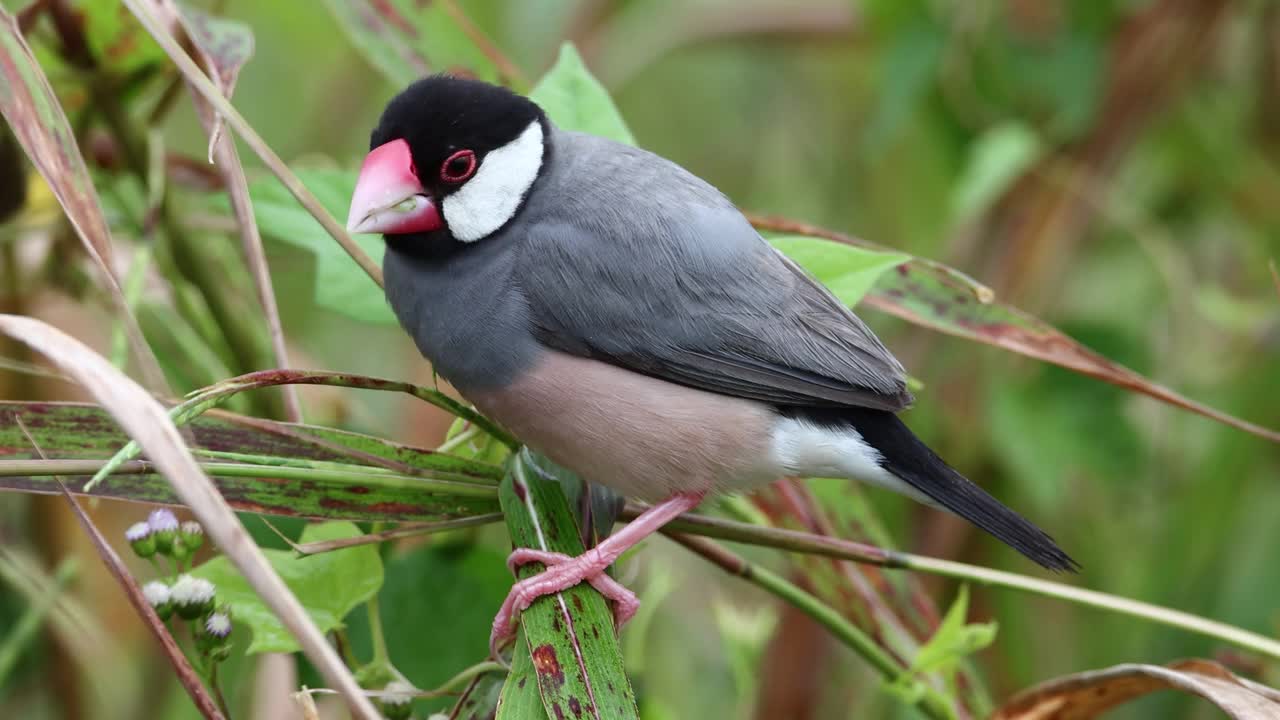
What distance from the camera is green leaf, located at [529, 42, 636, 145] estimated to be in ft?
4.55

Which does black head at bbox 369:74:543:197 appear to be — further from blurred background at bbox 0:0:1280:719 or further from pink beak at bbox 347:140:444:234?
blurred background at bbox 0:0:1280:719

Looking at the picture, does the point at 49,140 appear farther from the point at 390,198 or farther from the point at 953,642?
the point at 953,642

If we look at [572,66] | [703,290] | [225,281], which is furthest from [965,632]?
[225,281]

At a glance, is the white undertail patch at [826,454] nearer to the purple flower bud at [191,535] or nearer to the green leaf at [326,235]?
the green leaf at [326,235]

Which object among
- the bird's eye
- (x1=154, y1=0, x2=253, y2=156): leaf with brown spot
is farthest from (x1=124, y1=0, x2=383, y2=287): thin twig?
the bird's eye

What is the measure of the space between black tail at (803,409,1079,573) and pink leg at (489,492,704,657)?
0.20 meters

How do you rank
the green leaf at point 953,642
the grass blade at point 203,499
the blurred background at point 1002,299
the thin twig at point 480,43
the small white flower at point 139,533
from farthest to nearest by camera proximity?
1. the blurred background at point 1002,299
2. the thin twig at point 480,43
3. the green leaf at point 953,642
4. the small white flower at point 139,533
5. the grass blade at point 203,499

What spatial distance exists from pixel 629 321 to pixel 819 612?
338 mm

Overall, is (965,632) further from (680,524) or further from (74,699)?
(74,699)

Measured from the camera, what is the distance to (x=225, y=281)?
151 cm

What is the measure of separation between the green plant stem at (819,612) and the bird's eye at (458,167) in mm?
444

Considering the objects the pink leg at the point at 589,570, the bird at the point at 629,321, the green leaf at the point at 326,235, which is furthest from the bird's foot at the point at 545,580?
the green leaf at the point at 326,235

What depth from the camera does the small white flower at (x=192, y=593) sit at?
0.98 m

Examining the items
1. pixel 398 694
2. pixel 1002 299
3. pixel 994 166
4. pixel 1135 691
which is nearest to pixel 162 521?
pixel 398 694
